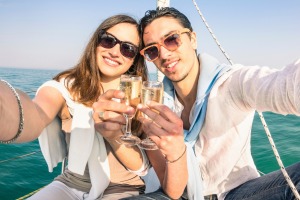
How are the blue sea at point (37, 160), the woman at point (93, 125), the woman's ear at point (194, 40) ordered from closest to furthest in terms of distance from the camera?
the woman at point (93, 125)
the woman's ear at point (194, 40)
the blue sea at point (37, 160)

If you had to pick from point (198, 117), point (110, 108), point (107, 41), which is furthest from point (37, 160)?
point (110, 108)

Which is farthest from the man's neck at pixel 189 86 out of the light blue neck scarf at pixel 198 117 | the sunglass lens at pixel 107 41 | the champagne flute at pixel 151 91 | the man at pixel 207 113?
the champagne flute at pixel 151 91

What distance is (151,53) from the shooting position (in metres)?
2.62

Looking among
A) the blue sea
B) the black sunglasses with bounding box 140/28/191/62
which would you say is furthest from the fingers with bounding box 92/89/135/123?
the blue sea

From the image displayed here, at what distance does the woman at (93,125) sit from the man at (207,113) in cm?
23

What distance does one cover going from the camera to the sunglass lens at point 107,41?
97.1 inches

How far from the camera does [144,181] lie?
7.96ft

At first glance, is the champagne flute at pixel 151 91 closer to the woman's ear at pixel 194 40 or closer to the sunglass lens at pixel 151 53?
the sunglass lens at pixel 151 53

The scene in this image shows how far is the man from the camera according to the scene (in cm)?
166

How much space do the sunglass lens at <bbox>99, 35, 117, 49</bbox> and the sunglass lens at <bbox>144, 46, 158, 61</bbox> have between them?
1.13ft

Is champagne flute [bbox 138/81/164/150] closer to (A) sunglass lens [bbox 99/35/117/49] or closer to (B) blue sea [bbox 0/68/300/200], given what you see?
(A) sunglass lens [bbox 99/35/117/49]

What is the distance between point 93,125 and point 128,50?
81 cm

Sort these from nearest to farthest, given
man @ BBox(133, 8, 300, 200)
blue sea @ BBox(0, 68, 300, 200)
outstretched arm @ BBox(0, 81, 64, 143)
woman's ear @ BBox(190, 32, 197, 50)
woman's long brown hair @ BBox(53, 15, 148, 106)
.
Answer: outstretched arm @ BBox(0, 81, 64, 143)
man @ BBox(133, 8, 300, 200)
woman's long brown hair @ BBox(53, 15, 148, 106)
woman's ear @ BBox(190, 32, 197, 50)
blue sea @ BBox(0, 68, 300, 200)

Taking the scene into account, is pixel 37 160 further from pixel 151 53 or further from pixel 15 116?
pixel 15 116
